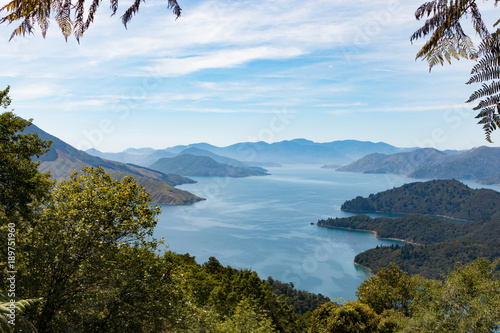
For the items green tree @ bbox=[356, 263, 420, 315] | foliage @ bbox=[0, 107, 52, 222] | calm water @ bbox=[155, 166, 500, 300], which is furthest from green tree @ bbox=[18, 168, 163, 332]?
calm water @ bbox=[155, 166, 500, 300]

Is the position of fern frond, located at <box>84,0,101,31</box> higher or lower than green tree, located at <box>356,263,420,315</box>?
higher

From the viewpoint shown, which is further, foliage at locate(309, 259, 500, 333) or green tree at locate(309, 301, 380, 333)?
green tree at locate(309, 301, 380, 333)

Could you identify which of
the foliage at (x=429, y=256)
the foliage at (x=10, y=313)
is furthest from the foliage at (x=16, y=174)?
the foliage at (x=429, y=256)

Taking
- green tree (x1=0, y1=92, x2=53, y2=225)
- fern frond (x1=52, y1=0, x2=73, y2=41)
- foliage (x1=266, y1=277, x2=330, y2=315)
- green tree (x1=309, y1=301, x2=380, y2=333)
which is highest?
fern frond (x1=52, y1=0, x2=73, y2=41)

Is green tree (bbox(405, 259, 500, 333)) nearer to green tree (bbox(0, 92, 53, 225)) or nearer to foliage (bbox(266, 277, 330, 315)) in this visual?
green tree (bbox(0, 92, 53, 225))

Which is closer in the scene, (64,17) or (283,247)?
(64,17)

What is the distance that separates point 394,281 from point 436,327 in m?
14.9

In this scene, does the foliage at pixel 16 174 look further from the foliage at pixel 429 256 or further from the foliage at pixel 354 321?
the foliage at pixel 429 256

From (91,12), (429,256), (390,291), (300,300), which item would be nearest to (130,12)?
(91,12)

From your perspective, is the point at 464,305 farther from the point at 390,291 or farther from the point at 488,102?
the point at 488,102

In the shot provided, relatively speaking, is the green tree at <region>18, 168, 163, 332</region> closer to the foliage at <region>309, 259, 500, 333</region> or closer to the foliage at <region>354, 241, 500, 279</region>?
the foliage at <region>309, 259, 500, 333</region>

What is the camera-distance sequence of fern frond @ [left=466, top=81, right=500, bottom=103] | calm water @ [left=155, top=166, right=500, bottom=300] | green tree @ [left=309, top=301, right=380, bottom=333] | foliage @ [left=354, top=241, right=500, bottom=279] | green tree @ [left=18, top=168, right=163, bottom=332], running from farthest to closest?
foliage @ [left=354, top=241, right=500, bottom=279]
calm water @ [left=155, top=166, right=500, bottom=300]
green tree @ [left=309, top=301, right=380, bottom=333]
green tree @ [left=18, top=168, right=163, bottom=332]
fern frond @ [left=466, top=81, right=500, bottom=103]

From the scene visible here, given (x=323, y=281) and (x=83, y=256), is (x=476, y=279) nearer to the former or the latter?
(x=83, y=256)

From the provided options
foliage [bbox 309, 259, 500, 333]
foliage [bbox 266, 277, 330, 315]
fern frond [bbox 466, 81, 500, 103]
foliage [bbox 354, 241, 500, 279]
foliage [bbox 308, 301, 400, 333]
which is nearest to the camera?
fern frond [bbox 466, 81, 500, 103]
